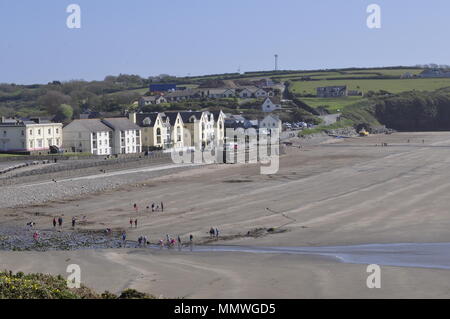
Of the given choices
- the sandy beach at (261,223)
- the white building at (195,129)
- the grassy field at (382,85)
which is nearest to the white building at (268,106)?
the grassy field at (382,85)

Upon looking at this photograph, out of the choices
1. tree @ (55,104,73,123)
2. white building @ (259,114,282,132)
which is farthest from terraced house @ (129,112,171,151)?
tree @ (55,104,73,123)

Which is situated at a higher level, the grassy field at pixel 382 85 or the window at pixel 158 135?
the grassy field at pixel 382 85

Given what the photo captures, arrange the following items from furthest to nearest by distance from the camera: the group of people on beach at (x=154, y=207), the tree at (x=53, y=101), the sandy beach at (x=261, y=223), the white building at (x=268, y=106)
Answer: the white building at (x=268, y=106), the tree at (x=53, y=101), the group of people on beach at (x=154, y=207), the sandy beach at (x=261, y=223)

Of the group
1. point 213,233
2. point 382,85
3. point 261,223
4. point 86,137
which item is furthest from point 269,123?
point 213,233

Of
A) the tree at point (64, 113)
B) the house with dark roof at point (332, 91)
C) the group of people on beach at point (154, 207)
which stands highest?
the house with dark roof at point (332, 91)

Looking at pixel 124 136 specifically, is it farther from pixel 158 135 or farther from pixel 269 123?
pixel 269 123

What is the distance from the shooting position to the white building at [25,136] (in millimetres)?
50719

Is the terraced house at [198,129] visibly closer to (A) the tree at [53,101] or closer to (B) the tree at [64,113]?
(B) the tree at [64,113]

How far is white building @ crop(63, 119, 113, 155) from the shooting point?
2073 inches

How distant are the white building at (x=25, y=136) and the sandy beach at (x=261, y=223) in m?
12.7

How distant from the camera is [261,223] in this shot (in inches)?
1032

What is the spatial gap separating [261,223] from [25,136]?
29327mm

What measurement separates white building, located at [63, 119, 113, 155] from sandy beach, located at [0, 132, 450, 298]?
1011 cm

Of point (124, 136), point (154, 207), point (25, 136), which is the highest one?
point (25, 136)
